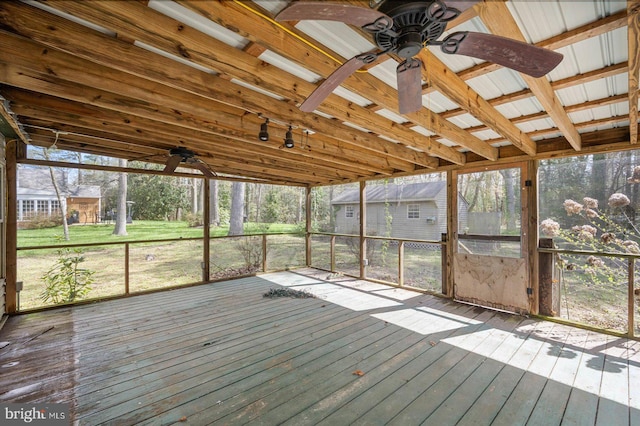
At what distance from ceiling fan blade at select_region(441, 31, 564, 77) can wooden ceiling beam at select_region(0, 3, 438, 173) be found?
173 centimetres

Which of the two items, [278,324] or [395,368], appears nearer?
[395,368]

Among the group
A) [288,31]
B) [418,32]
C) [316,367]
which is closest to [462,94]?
[418,32]

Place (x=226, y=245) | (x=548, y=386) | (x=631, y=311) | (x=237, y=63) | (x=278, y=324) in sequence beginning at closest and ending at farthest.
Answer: (x=237, y=63) < (x=548, y=386) < (x=631, y=311) < (x=278, y=324) < (x=226, y=245)

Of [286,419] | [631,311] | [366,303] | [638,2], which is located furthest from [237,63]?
[631,311]

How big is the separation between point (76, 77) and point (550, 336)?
537 centimetres

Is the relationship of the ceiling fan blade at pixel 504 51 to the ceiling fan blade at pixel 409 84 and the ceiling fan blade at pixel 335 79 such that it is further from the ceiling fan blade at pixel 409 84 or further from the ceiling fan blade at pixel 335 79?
the ceiling fan blade at pixel 335 79

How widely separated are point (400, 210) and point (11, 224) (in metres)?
11.4

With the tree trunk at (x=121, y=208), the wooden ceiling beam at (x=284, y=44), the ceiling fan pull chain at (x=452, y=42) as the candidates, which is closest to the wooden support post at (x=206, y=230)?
the wooden ceiling beam at (x=284, y=44)

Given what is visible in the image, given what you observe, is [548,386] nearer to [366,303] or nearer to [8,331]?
[366,303]

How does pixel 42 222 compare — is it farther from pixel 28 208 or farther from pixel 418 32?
pixel 418 32

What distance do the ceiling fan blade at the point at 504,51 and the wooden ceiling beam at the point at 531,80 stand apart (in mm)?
207

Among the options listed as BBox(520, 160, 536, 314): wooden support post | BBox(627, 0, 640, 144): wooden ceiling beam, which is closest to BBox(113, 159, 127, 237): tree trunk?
BBox(520, 160, 536, 314): wooden support post

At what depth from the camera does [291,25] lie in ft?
5.11

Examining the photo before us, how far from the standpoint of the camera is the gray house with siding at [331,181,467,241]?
35.3 ft
